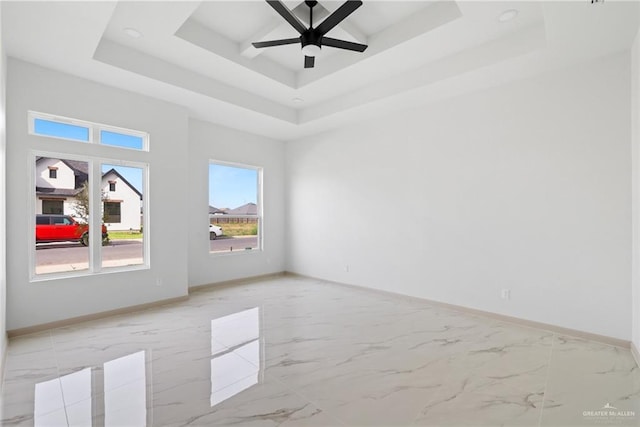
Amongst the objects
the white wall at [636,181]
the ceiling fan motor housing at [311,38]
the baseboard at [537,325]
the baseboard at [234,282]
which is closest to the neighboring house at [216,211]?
the baseboard at [234,282]

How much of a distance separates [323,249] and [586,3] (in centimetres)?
487

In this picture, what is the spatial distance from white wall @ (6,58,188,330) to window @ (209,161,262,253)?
3.39 ft

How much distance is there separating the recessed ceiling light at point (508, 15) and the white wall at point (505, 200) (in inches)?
39.1

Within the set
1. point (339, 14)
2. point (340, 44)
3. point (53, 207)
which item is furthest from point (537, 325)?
point (53, 207)

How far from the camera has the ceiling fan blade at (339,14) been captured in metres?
2.62

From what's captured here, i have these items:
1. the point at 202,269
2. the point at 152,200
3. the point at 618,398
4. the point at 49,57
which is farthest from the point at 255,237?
the point at 618,398

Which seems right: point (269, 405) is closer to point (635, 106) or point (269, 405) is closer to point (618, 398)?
point (618, 398)

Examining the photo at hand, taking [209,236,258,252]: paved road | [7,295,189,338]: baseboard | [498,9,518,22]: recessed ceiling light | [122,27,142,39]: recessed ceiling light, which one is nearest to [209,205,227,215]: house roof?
[209,236,258,252]: paved road

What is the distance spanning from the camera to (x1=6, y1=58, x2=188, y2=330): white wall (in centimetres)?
340

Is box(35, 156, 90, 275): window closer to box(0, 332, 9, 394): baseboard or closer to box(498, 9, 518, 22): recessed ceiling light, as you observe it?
box(0, 332, 9, 394): baseboard

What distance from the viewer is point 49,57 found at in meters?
3.33

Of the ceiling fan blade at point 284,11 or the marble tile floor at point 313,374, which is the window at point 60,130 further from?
the ceiling fan blade at point 284,11

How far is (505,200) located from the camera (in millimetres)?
3936

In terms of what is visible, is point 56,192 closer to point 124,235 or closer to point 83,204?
point 83,204
